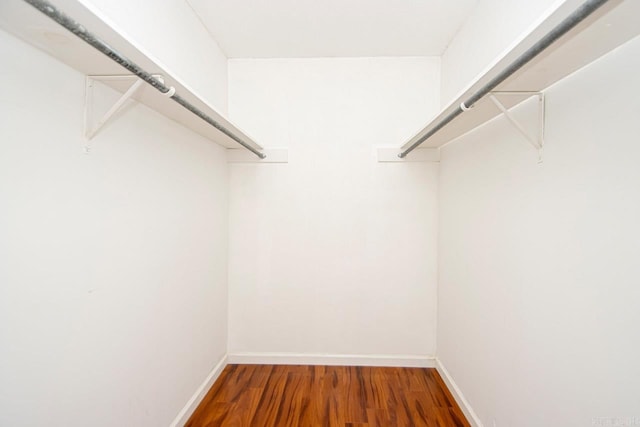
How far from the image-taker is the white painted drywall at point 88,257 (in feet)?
2.85

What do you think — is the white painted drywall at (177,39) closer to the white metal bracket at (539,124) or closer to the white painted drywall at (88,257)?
the white painted drywall at (88,257)

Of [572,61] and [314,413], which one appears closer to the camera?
[572,61]

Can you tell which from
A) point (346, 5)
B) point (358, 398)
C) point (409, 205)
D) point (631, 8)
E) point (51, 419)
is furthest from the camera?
point (409, 205)

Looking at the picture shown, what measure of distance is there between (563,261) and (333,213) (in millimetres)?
A: 1600

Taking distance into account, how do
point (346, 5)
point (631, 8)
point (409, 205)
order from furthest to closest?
point (409, 205), point (346, 5), point (631, 8)

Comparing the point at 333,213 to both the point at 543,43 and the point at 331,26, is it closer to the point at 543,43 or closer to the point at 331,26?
the point at 331,26

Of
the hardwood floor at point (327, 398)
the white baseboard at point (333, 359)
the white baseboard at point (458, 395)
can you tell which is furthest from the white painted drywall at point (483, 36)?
the white baseboard at point (333, 359)

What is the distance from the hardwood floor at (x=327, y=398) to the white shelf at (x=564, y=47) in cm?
185

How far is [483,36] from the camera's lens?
1756mm

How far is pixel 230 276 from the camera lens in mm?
2531

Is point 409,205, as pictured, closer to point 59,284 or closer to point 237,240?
point 237,240

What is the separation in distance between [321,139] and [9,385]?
2155 millimetres

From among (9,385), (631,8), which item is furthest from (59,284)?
(631,8)

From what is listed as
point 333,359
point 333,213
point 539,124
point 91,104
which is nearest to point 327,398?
point 333,359
